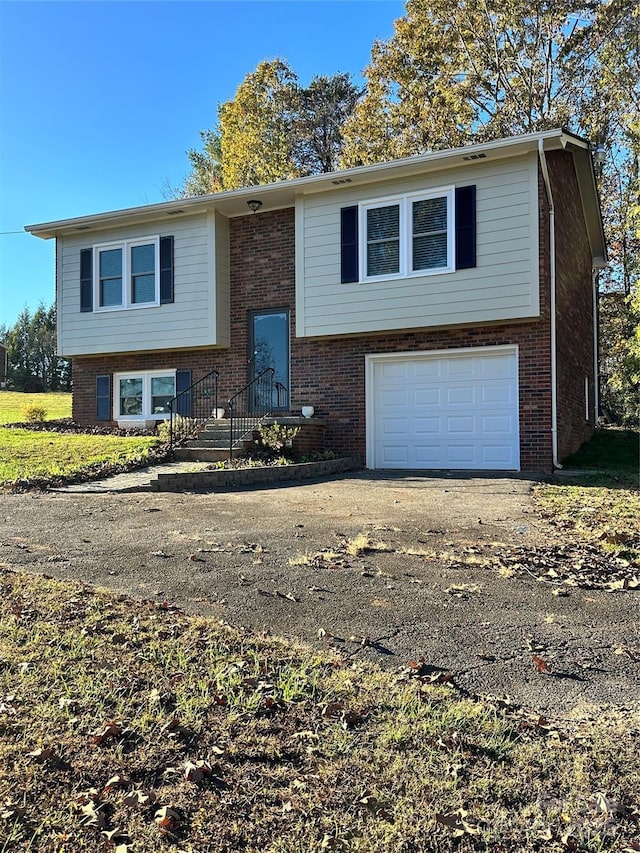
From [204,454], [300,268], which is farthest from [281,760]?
[300,268]

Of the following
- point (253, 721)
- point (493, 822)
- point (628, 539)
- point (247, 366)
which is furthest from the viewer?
point (247, 366)

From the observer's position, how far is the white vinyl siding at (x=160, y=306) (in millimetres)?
13875

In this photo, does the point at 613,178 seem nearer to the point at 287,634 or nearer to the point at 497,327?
the point at 497,327

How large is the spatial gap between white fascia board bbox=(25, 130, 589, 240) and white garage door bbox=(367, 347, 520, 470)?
3388mm

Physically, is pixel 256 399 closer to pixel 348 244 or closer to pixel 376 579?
pixel 348 244

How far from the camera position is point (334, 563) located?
4848 millimetres

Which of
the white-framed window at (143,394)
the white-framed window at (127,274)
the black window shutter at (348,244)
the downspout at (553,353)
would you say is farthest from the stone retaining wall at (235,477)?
the white-framed window at (127,274)

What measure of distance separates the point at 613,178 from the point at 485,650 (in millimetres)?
24526

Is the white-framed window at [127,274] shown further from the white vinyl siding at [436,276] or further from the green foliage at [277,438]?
the green foliage at [277,438]

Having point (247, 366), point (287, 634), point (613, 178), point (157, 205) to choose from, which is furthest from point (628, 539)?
point (613, 178)

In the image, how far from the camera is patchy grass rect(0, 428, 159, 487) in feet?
32.4

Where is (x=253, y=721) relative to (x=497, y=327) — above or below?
below

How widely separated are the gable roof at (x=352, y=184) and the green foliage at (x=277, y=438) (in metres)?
4.87

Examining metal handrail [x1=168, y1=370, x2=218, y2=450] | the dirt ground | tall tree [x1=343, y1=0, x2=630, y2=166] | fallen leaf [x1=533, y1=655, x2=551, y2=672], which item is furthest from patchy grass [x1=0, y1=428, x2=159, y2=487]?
tall tree [x1=343, y1=0, x2=630, y2=166]
